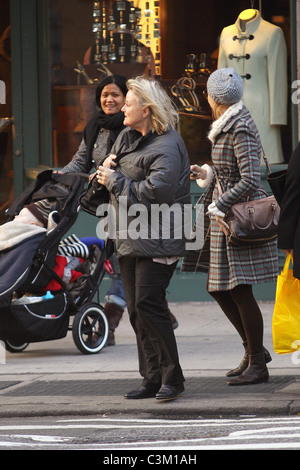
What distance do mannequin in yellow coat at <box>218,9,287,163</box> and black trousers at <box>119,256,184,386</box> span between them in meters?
4.57

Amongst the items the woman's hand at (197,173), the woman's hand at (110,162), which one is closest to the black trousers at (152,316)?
the woman's hand at (110,162)

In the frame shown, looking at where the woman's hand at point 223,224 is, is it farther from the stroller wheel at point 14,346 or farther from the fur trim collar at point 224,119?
the stroller wheel at point 14,346

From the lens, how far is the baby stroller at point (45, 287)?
313 inches

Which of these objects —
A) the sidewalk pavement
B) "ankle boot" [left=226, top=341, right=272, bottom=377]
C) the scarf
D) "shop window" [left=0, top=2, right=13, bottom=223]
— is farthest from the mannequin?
"ankle boot" [left=226, top=341, right=272, bottom=377]

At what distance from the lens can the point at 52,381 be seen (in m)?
7.45

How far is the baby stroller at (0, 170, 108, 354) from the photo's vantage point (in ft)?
26.1

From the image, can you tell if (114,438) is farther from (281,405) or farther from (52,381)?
(52,381)

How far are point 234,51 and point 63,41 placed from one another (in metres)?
1.85

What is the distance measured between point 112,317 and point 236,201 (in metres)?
2.35

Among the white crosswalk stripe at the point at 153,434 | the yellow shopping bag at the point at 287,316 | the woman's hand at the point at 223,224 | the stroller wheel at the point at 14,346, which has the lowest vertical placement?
the stroller wheel at the point at 14,346

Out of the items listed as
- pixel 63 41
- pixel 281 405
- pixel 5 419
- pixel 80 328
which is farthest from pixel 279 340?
pixel 63 41

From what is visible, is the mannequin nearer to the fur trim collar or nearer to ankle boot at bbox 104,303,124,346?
ankle boot at bbox 104,303,124,346

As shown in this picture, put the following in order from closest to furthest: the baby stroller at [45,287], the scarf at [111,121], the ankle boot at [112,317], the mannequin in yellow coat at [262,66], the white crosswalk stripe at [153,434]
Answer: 1. the white crosswalk stripe at [153,434]
2. the baby stroller at [45,287]
3. the scarf at [111,121]
4. the ankle boot at [112,317]
5. the mannequin in yellow coat at [262,66]

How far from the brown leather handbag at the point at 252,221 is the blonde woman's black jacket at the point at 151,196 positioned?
1.29 ft
